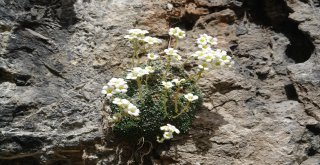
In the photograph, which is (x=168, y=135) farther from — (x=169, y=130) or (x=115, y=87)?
(x=115, y=87)

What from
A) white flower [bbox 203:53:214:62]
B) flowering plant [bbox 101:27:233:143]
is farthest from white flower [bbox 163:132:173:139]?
white flower [bbox 203:53:214:62]

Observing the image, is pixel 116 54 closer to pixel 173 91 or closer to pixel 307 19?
pixel 173 91

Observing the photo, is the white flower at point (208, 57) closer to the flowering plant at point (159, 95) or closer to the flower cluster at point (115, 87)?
the flowering plant at point (159, 95)

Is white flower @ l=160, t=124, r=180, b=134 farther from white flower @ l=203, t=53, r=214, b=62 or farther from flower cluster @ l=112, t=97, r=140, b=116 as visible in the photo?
white flower @ l=203, t=53, r=214, b=62

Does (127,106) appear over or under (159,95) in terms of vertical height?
over

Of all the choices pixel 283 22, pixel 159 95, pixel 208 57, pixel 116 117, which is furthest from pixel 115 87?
pixel 283 22

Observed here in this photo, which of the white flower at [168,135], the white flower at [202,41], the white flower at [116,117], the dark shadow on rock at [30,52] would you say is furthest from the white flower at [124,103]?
the white flower at [202,41]

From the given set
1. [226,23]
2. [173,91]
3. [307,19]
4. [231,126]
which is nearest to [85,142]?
[173,91]

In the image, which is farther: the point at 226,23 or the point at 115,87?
the point at 226,23

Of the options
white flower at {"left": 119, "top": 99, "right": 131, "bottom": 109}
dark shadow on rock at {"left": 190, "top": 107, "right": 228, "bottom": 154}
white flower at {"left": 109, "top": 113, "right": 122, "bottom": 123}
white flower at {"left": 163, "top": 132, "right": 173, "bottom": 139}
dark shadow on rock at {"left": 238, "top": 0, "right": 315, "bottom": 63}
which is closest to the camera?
white flower at {"left": 119, "top": 99, "right": 131, "bottom": 109}
